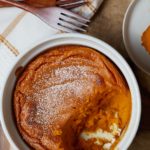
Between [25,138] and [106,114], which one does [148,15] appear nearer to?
[106,114]

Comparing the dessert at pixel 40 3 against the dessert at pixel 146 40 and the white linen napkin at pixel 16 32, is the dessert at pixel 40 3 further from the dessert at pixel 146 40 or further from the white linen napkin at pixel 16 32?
the dessert at pixel 146 40

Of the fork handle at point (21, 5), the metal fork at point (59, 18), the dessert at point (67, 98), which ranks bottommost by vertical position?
the dessert at point (67, 98)

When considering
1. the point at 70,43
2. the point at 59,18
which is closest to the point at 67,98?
the point at 70,43

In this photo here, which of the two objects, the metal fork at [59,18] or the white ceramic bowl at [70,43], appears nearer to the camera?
the white ceramic bowl at [70,43]

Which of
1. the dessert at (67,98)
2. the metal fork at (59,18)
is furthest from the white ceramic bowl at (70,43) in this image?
the metal fork at (59,18)

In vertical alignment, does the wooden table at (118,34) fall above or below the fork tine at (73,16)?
below

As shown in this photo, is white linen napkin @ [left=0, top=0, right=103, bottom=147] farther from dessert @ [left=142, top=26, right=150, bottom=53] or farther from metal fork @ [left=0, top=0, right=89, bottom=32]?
dessert @ [left=142, top=26, right=150, bottom=53]
